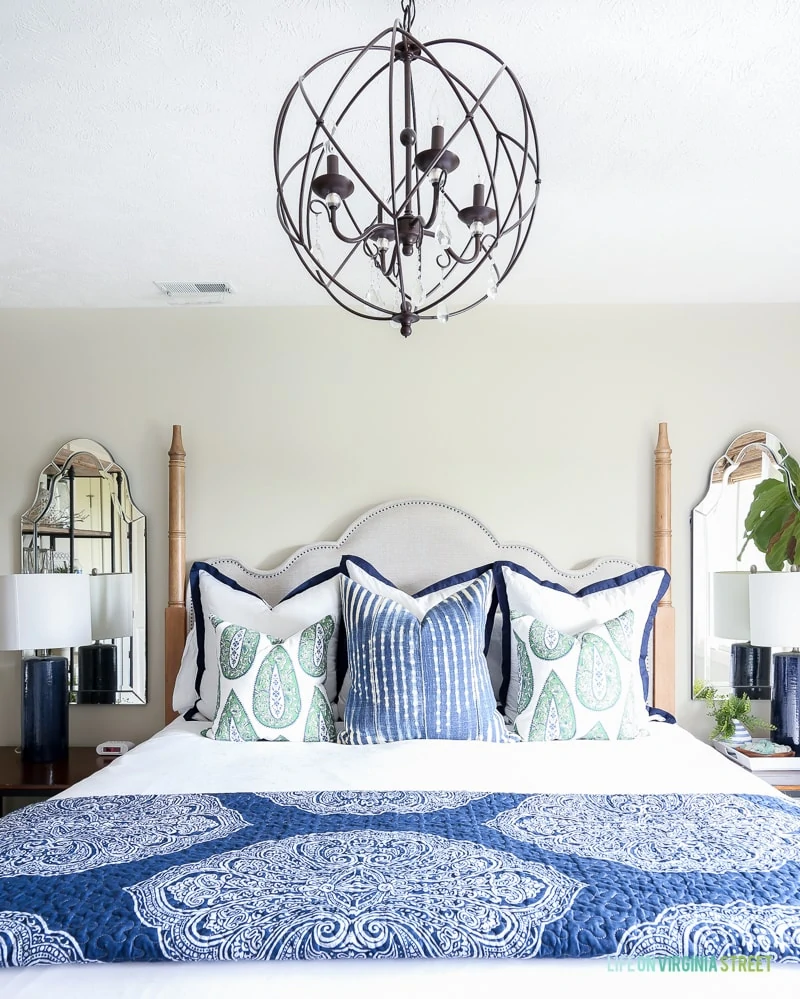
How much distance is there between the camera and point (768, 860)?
1.51m

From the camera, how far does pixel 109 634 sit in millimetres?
3312

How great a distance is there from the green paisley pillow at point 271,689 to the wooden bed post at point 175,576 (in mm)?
583

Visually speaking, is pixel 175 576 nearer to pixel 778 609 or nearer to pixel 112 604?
pixel 112 604

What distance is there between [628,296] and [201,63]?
6.94 ft

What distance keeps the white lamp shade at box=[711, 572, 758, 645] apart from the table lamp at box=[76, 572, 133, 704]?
249cm

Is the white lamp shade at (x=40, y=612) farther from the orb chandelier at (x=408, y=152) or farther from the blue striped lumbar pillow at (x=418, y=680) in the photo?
the orb chandelier at (x=408, y=152)

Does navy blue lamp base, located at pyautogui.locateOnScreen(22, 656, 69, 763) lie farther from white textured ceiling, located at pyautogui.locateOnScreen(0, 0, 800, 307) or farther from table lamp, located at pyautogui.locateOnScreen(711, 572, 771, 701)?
table lamp, located at pyautogui.locateOnScreen(711, 572, 771, 701)

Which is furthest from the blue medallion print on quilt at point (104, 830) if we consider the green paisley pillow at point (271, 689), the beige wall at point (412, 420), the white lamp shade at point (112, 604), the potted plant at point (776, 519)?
the potted plant at point (776, 519)

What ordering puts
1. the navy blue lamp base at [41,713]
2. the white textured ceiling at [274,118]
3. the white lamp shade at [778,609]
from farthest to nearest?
the navy blue lamp base at [41,713] → the white lamp shade at [778,609] → the white textured ceiling at [274,118]

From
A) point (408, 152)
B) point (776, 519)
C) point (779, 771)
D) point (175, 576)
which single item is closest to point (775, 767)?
point (779, 771)

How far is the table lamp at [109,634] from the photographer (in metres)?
3.32

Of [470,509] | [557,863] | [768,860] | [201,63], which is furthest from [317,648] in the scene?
[201,63]

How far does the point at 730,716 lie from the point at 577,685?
925mm

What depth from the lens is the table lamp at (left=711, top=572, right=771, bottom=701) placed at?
3266 millimetres
